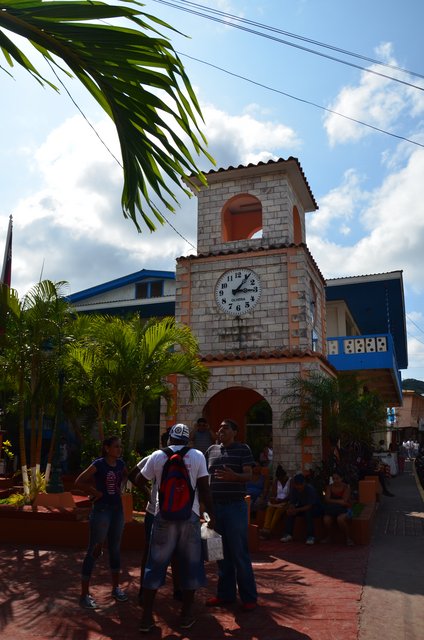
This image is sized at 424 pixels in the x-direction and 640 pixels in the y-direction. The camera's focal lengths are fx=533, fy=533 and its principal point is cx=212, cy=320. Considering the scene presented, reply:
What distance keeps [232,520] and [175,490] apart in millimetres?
872

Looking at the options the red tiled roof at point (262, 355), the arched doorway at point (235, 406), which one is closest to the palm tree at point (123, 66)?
→ the red tiled roof at point (262, 355)

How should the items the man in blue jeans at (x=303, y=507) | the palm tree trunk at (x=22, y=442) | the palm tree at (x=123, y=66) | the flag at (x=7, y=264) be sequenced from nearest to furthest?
the palm tree at (x=123, y=66), the man in blue jeans at (x=303, y=507), the palm tree trunk at (x=22, y=442), the flag at (x=7, y=264)

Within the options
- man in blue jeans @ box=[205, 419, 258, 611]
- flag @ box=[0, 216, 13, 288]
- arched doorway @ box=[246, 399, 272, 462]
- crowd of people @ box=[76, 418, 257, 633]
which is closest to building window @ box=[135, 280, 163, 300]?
arched doorway @ box=[246, 399, 272, 462]

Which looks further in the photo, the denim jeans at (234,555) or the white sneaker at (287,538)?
the white sneaker at (287,538)

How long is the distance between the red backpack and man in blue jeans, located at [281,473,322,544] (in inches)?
179

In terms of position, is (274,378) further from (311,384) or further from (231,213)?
(231,213)

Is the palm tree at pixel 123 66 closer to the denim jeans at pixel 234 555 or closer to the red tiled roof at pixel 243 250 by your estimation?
the denim jeans at pixel 234 555

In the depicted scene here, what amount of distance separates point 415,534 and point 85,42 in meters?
8.44

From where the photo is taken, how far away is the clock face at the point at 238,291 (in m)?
12.8

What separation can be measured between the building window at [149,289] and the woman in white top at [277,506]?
48.1ft

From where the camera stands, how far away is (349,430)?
37.5 feet

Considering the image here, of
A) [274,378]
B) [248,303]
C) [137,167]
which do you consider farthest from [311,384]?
[137,167]

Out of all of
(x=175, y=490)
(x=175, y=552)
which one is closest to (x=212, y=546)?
(x=175, y=552)

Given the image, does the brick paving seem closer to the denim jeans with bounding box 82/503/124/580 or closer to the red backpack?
the denim jeans with bounding box 82/503/124/580
